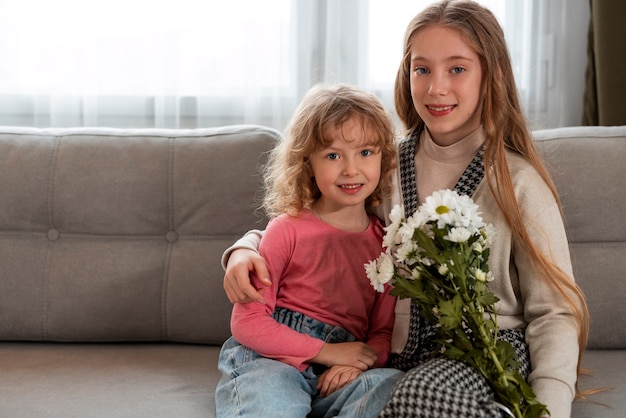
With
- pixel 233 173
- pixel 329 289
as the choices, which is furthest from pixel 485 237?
pixel 233 173

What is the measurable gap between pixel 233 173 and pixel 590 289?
0.95 meters

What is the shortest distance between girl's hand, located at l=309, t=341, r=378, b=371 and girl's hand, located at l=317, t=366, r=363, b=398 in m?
0.01

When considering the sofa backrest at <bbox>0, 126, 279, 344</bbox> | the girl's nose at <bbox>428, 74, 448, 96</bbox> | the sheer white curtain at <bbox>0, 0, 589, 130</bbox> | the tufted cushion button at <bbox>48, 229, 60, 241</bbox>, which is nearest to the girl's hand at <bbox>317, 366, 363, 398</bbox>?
the sofa backrest at <bbox>0, 126, 279, 344</bbox>

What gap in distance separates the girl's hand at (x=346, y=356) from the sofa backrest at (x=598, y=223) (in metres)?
0.66

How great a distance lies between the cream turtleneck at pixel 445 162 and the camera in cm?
191

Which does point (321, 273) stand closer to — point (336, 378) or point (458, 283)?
point (336, 378)

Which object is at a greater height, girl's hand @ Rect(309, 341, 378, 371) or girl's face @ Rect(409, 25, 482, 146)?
girl's face @ Rect(409, 25, 482, 146)

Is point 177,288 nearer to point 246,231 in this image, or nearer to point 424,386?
point 246,231

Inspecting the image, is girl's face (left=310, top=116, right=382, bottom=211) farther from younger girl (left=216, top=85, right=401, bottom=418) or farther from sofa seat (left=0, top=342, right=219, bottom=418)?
sofa seat (left=0, top=342, right=219, bottom=418)

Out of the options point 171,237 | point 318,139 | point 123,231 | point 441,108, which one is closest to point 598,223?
point 441,108

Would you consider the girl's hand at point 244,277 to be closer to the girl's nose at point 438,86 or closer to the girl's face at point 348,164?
Answer: the girl's face at point 348,164

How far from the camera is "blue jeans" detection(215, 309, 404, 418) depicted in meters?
1.65

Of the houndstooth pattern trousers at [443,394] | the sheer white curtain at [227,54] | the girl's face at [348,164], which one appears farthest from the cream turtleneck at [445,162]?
the sheer white curtain at [227,54]

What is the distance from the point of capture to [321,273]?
1.87 m
